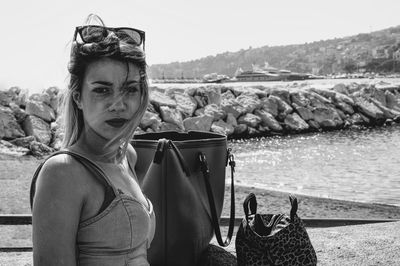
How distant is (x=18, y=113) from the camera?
1264 cm

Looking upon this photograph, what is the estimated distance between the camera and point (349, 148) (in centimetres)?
1460

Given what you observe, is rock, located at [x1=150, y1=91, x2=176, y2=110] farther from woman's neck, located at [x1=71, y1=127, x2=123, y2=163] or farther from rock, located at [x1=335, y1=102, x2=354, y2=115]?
woman's neck, located at [x1=71, y1=127, x2=123, y2=163]

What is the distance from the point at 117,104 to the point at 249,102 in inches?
696

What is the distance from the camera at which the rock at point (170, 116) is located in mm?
15344

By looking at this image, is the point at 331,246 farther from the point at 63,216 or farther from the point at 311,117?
the point at 311,117

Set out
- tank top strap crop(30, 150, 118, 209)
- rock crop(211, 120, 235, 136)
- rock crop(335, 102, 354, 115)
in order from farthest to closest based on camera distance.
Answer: rock crop(335, 102, 354, 115)
rock crop(211, 120, 235, 136)
tank top strap crop(30, 150, 118, 209)

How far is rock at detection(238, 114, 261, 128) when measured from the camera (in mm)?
18000

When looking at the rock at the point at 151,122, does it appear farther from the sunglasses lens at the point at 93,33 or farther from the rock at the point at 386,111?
the rock at the point at 386,111

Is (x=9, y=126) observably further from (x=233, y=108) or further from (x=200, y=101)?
(x=233, y=108)

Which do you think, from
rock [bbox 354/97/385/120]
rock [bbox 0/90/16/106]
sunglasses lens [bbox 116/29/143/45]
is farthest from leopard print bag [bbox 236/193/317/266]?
rock [bbox 354/97/385/120]

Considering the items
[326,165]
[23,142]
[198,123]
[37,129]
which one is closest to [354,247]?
[326,165]

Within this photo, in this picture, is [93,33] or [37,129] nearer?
[93,33]

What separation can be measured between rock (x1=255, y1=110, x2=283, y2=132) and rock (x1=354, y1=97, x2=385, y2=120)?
6069 millimetres

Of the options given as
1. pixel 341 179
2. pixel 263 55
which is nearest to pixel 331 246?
pixel 341 179
